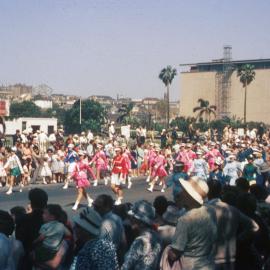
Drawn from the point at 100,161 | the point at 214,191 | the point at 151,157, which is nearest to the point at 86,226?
the point at 214,191

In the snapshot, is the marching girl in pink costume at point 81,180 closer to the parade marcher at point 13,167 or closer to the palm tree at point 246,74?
the parade marcher at point 13,167

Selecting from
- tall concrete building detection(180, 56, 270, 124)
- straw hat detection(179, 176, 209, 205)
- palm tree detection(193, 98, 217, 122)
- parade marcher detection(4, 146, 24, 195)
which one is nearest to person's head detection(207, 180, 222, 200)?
straw hat detection(179, 176, 209, 205)

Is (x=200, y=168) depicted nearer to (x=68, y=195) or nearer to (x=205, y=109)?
(x=68, y=195)

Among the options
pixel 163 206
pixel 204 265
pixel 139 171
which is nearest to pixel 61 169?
pixel 139 171

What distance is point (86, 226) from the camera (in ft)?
20.3

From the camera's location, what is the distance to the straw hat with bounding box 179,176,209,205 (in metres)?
6.28

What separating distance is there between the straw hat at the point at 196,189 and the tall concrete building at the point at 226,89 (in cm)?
9364

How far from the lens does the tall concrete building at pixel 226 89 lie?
9912 cm

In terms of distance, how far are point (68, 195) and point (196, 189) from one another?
1550 cm

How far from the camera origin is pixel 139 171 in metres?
29.4

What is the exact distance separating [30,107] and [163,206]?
111087 mm

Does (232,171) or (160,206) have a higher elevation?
(160,206)

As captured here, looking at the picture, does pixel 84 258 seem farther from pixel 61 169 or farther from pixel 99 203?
pixel 61 169

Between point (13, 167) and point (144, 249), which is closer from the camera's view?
point (144, 249)
